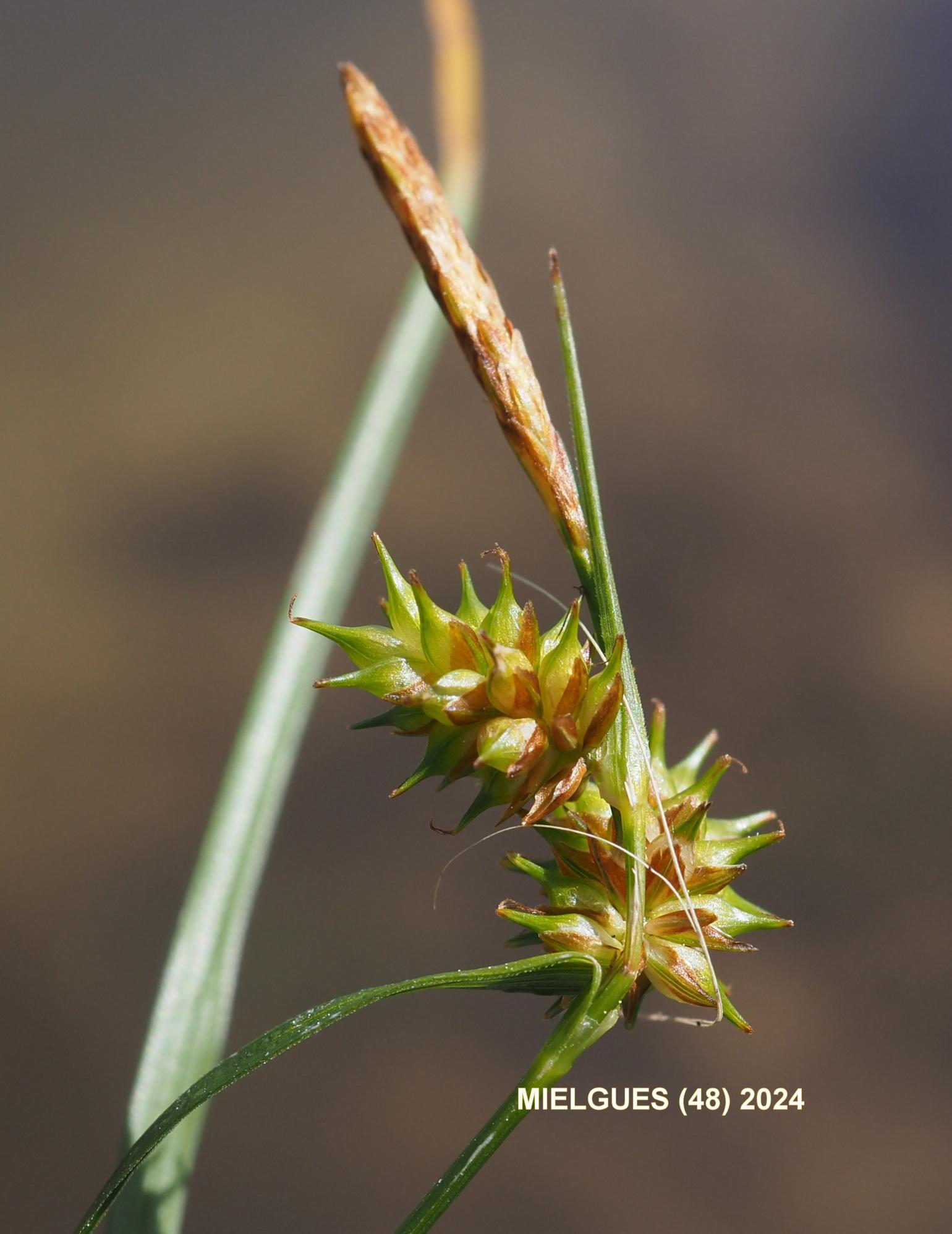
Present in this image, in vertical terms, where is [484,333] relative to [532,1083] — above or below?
above

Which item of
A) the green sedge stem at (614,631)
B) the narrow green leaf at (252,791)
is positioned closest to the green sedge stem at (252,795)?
the narrow green leaf at (252,791)

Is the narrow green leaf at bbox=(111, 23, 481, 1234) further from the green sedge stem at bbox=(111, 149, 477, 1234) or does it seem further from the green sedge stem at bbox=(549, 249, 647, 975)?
the green sedge stem at bbox=(549, 249, 647, 975)

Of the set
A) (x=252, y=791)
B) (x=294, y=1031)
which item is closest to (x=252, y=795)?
(x=252, y=791)

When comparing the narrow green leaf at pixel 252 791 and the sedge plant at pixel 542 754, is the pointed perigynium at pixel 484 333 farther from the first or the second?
the narrow green leaf at pixel 252 791

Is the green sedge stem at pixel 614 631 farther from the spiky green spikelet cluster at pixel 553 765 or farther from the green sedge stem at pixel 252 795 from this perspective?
the green sedge stem at pixel 252 795

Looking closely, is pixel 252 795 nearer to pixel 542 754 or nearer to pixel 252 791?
pixel 252 791

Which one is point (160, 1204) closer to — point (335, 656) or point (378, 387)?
point (378, 387)

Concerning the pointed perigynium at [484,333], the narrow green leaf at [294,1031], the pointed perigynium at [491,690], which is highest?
the pointed perigynium at [484,333]

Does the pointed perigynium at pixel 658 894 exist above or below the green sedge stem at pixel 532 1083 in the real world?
above
